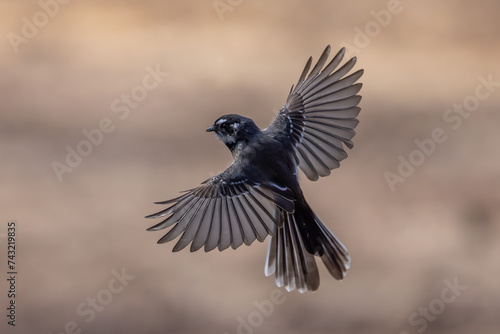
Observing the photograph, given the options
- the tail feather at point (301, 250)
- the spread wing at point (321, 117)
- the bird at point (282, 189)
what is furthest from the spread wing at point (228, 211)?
the spread wing at point (321, 117)

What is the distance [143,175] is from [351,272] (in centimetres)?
301

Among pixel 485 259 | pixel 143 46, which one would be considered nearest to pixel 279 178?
pixel 485 259

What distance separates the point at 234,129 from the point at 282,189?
48 centimetres

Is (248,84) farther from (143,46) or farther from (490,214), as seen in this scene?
(490,214)

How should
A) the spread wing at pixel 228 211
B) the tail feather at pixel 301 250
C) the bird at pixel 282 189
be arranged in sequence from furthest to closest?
the tail feather at pixel 301 250 < the bird at pixel 282 189 < the spread wing at pixel 228 211

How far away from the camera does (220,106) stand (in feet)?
35.8

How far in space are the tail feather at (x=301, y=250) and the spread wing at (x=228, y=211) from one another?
0.62ft

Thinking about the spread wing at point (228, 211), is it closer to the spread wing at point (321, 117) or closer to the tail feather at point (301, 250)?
the tail feather at point (301, 250)

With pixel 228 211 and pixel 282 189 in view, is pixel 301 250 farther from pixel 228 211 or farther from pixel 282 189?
pixel 228 211

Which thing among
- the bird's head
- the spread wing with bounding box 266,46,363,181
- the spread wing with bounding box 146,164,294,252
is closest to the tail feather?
the spread wing with bounding box 146,164,294,252

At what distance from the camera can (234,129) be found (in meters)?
4.79

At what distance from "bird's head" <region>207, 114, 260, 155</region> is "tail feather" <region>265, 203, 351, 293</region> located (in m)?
0.59

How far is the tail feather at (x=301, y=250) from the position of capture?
4.91 meters

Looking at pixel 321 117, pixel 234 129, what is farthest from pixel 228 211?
pixel 321 117
